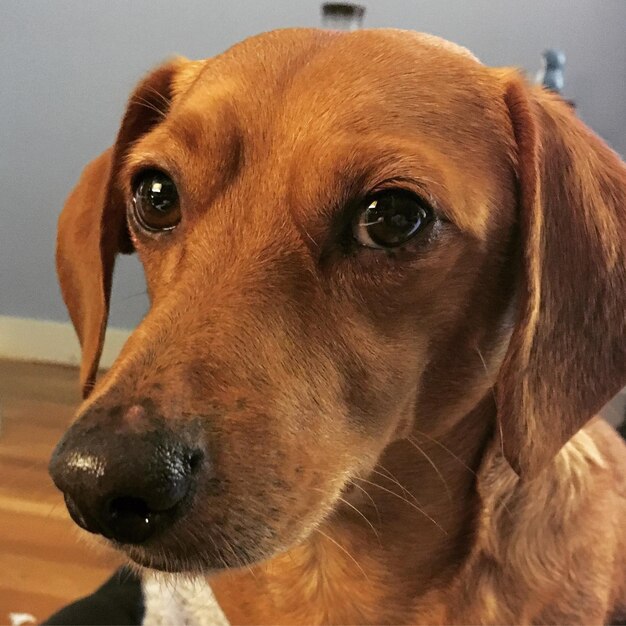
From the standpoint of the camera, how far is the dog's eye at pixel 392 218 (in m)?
1.04

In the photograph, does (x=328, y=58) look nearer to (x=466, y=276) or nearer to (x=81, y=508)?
(x=466, y=276)

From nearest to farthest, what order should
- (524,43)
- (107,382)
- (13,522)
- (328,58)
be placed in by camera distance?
(107,382), (328,58), (13,522), (524,43)

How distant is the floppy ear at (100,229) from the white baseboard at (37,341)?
2.49 m

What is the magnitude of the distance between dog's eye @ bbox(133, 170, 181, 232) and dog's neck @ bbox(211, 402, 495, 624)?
52cm

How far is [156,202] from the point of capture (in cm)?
122

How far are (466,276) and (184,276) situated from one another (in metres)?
0.40

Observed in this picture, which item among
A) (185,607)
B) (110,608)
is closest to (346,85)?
(185,607)

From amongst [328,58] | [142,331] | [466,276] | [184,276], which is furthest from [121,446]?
[328,58]

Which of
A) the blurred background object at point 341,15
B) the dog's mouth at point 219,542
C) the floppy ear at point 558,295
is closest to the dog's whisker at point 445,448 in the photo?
the floppy ear at point 558,295

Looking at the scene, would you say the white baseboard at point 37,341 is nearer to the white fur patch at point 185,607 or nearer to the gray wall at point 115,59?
the gray wall at point 115,59

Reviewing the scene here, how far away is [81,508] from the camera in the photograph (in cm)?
83

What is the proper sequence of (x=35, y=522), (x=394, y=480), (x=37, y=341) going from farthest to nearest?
(x=37, y=341) → (x=35, y=522) → (x=394, y=480)

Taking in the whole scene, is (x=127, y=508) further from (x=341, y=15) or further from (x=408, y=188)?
(x=341, y=15)

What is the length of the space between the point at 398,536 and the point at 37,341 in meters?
3.07
